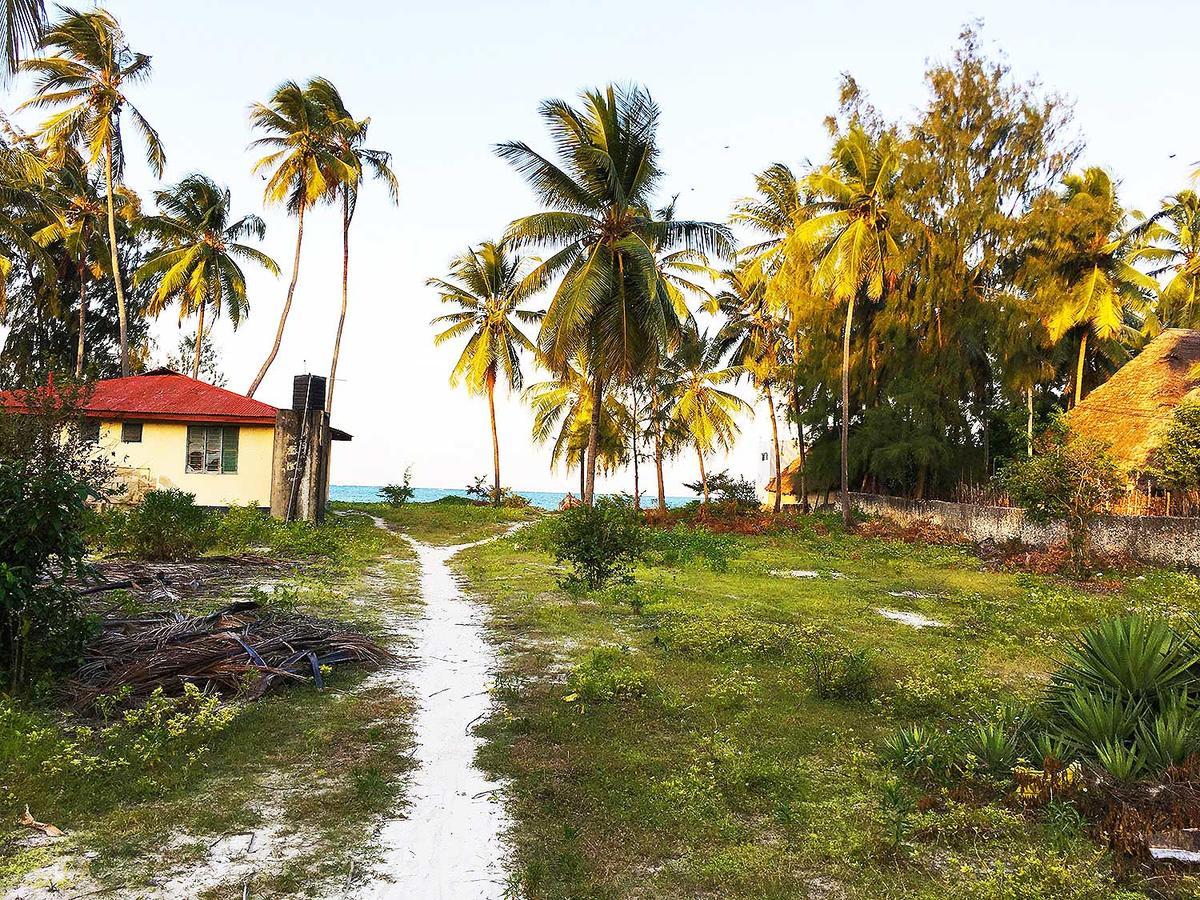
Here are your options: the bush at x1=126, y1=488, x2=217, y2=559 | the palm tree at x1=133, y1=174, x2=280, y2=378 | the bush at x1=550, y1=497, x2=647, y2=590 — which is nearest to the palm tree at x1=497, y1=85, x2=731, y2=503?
the bush at x1=550, y1=497, x2=647, y2=590

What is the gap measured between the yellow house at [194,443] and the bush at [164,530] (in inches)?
296

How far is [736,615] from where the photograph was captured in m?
10.4

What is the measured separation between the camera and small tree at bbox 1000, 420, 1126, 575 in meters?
15.2

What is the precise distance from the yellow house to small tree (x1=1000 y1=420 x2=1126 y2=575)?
18.0 m

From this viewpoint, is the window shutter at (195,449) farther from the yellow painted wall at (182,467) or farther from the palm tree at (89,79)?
the palm tree at (89,79)

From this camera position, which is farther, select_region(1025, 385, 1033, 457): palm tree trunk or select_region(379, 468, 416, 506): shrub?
select_region(379, 468, 416, 506): shrub

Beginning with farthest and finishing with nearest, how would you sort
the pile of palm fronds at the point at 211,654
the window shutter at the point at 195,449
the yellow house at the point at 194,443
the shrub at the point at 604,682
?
the window shutter at the point at 195,449, the yellow house at the point at 194,443, the shrub at the point at 604,682, the pile of palm fronds at the point at 211,654

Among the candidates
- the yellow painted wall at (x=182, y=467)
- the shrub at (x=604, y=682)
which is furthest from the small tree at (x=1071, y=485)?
the yellow painted wall at (x=182, y=467)

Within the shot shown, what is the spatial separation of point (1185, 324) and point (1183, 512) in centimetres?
1594

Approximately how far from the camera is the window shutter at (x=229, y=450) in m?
22.2

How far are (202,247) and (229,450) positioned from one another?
15.5 metres

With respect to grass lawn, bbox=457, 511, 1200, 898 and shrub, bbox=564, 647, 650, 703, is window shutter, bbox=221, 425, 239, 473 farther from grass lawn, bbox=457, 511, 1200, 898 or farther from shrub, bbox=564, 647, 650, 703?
shrub, bbox=564, 647, 650, 703

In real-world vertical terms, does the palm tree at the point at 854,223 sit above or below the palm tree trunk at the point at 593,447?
above

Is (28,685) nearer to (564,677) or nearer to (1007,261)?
(564,677)
